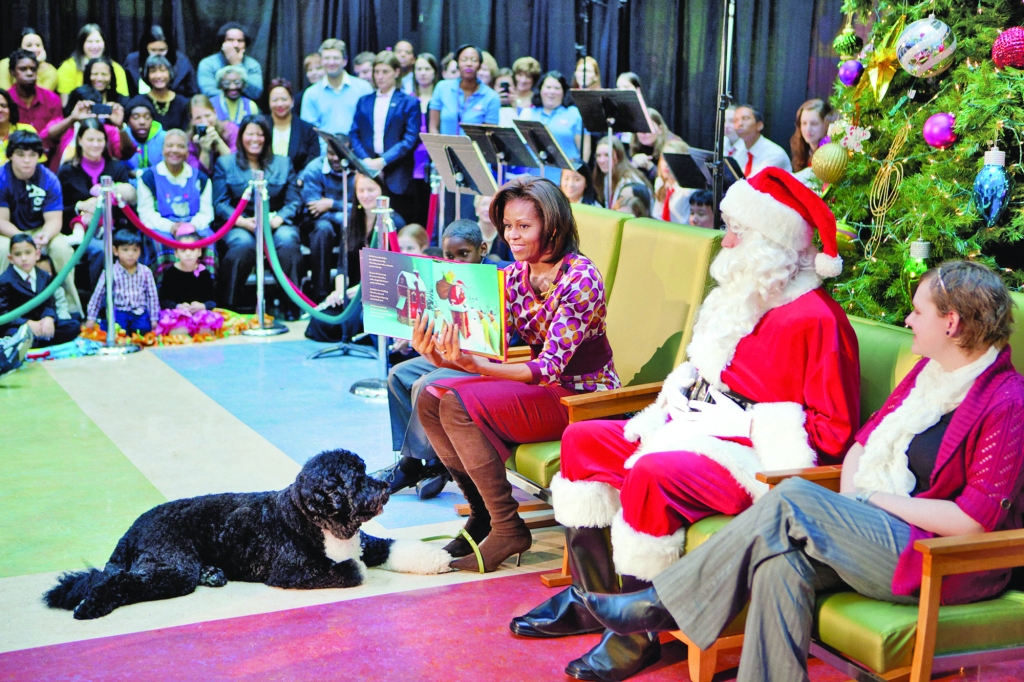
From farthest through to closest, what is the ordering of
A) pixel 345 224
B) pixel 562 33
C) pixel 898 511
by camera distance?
pixel 562 33 → pixel 345 224 → pixel 898 511

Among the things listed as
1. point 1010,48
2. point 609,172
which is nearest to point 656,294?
point 1010,48

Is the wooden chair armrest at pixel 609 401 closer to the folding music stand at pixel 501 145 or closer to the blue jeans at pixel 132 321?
the folding music stand at pixel 501 145

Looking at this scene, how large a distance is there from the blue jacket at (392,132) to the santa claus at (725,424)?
17.6ft

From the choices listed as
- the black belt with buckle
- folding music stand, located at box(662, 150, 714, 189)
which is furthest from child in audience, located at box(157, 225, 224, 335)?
the black belt with buckle

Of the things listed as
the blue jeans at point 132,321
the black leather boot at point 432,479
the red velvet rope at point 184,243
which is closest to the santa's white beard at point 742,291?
the black leather boot at point 432,479

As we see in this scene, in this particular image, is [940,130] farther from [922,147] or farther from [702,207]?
[702,207]

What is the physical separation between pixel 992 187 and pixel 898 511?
42.3 inches

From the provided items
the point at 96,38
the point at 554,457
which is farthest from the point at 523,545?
the point at 96,38

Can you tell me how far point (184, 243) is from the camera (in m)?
7.11

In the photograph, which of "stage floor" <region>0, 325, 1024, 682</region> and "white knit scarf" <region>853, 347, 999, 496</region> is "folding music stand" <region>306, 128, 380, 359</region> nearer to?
"stage floor" <region>0, 325, 1024, 682</region>

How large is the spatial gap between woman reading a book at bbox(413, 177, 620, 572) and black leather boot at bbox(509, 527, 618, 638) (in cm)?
49

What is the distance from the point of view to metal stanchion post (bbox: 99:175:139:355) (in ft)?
22.0

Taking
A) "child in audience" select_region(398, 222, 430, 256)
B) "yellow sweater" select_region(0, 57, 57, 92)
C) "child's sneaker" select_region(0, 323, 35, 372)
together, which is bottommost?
"child's sneaker" select_region(0, 323, 35, 372)

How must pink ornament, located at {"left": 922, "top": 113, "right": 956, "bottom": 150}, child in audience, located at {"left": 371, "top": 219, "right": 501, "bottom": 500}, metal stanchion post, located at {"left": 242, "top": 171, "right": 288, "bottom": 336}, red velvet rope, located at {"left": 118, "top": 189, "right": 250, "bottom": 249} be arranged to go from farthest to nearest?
metal stanchion post, located at {"left": 242, "top": 171, "right": 288, "bottom": 336} → red velvet rope, located at {"left": 118, "top": 189, "right": 250, "bottom": 249} → child in audience, located at {"left": 371, "top": 219, "right": 501, "bottom": 500} → pink ornament, located at {"left": 922, "top": 113, "right": 956, "bottom": 150}
